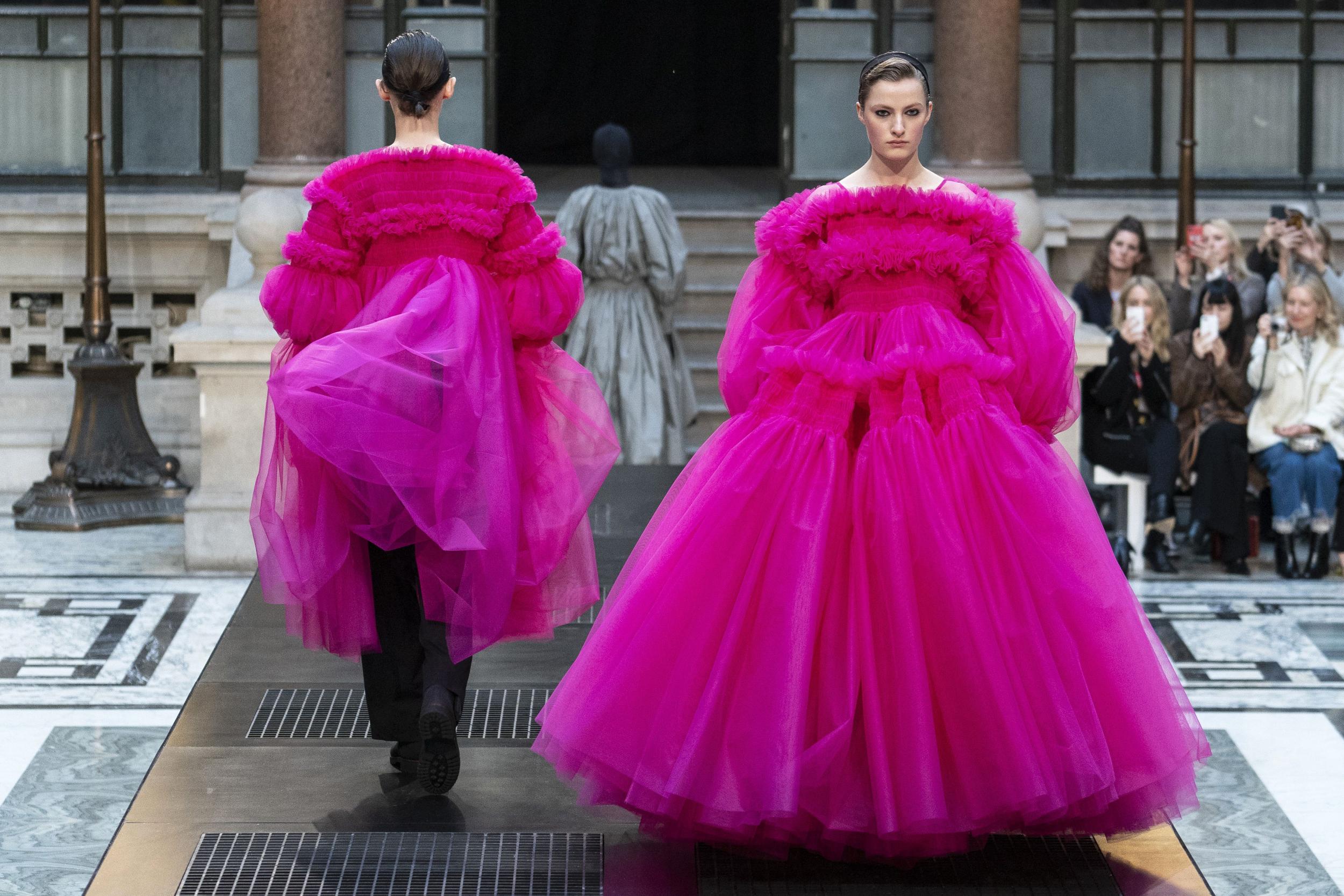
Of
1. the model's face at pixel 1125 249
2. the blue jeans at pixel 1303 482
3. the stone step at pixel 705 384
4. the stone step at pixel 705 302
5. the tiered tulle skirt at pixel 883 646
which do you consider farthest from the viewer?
the stone step at pixel 705 302

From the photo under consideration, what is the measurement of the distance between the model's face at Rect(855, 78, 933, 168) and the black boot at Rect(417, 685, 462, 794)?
4.94ft

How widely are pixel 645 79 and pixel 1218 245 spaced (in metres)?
6.79

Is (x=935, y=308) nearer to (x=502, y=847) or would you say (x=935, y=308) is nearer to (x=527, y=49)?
(x=502, y=847)

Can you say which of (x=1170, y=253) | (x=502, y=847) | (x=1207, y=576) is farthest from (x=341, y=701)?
(x=1170, y=253)

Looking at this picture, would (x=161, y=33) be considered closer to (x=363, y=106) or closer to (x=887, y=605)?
(x=363, y=106)

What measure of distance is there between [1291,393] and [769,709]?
192 inches

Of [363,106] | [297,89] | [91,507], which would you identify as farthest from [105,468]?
[363,106]

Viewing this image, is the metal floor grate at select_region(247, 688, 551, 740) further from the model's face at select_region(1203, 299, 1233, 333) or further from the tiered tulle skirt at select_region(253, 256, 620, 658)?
the model's face at select_region(1203, 299, 1233, 333)

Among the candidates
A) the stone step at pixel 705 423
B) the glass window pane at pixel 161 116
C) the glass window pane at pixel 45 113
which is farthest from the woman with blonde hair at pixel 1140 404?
the glass window pane at pixel 45 113

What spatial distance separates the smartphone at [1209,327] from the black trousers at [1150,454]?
407 millimetres

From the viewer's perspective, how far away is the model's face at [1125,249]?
28.8 ft

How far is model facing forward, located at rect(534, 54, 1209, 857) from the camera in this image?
3.82 m

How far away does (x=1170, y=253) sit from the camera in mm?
10133

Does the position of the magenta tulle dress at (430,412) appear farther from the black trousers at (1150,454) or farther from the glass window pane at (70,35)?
the glass window pane at (70,35)
